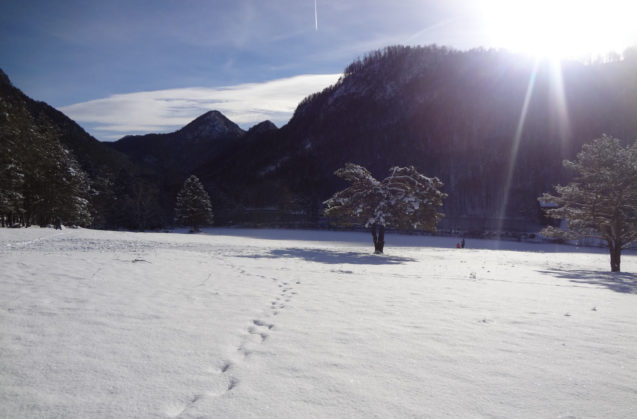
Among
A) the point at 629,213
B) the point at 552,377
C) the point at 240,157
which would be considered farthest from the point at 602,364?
the point at 240,157

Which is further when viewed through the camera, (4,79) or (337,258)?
(4,79)

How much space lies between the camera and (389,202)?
1983 cm

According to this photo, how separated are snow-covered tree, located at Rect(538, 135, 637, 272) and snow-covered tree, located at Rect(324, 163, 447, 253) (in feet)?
19.4

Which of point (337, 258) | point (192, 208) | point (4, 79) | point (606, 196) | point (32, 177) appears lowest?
point (337, 258)

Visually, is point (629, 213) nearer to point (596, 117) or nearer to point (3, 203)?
point (3, 203)

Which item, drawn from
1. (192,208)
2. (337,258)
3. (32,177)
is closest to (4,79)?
(192,208)

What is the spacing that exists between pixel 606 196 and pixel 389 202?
35.1ft

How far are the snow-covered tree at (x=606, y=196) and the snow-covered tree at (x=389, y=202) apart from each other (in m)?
5.90

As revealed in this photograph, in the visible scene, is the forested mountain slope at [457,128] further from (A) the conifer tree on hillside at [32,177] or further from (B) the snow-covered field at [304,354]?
→ (B) the snow-covered field at [304,354]

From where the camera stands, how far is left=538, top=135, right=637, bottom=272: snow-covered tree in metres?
15.5

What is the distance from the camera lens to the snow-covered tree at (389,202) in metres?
19.5

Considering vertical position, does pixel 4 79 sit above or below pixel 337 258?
above

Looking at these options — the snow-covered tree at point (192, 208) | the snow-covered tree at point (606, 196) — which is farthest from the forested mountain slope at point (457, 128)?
the snow-covered tree at point (606, 196)

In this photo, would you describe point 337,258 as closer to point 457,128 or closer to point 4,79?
point 457,128
